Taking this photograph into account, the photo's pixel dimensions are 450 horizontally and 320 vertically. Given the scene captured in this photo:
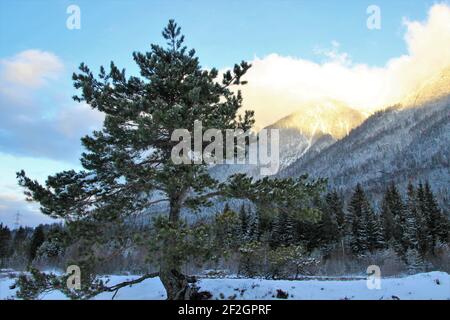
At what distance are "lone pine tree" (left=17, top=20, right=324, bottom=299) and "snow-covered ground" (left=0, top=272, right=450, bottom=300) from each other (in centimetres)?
344

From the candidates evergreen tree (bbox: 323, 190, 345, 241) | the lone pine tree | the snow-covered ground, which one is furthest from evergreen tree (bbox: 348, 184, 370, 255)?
the lone pine tree

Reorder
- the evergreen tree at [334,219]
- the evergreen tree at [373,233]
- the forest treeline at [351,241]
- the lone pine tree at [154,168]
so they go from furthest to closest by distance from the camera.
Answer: the evergreen tree at [334,219], the evergreen tree at [373,233], the forest treeline at [351,241], the lone pine tree at [154,168]

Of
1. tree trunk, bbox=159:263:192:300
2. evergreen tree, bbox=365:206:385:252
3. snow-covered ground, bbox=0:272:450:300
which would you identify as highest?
evergreen tree, bbox=365:206:385:252

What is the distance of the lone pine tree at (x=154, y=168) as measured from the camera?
41.7 feet

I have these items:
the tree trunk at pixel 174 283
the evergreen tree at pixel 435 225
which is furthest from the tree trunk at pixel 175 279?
the evergreen tree at pixel 435 225

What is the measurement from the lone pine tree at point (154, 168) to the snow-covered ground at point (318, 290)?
11.3 ft

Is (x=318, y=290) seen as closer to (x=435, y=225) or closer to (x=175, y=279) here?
(x=175, y=279)

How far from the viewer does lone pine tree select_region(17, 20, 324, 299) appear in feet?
41.7

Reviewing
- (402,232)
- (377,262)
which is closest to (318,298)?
(377,262)

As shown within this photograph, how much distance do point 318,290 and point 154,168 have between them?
9.02 meters

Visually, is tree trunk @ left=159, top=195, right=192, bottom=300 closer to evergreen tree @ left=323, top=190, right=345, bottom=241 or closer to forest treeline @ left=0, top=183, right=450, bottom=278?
forest treeline @ left=0, top=183, right=450, bottom=278

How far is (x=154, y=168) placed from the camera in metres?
13.3

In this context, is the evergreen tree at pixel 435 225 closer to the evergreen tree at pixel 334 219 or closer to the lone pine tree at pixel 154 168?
the evergreen tree at pixel 334 219

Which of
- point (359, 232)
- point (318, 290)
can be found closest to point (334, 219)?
point (359, 232)
